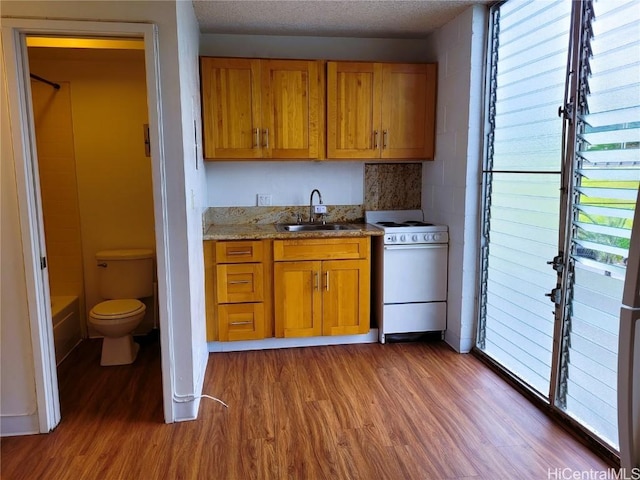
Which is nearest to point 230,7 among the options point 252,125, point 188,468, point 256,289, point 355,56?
point 252,125

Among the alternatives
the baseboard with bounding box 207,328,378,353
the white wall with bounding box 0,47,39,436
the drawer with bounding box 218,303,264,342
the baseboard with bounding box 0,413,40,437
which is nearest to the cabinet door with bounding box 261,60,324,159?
the drawer with bounding box 218,303,264,342

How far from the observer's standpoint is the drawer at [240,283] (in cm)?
336

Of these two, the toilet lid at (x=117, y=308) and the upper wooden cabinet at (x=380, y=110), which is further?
the upper wooden cabinet at (x=380, y=110)

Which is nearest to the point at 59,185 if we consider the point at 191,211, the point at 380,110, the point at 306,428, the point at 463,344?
the point at 191,211

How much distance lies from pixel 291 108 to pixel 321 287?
4.61ft

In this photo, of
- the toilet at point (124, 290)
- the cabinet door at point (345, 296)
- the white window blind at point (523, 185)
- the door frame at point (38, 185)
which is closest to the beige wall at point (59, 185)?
the toilet at point (124, 290)

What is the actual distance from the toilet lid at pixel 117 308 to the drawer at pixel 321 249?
1061 mm

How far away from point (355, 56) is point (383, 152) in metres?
0.90

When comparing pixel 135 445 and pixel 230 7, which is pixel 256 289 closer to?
pixel 135 445

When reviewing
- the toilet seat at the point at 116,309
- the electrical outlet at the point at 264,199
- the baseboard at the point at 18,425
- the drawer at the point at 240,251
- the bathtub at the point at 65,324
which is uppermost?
the electrical outlet at the point at 264,199

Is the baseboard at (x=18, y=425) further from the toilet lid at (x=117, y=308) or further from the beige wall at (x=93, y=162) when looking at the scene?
the beige wall at (x=93, y=162)

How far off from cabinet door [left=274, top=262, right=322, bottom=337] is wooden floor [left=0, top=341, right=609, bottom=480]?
29 centimetres

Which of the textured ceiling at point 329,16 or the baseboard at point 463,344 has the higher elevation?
the textured ceiling at point 329,16

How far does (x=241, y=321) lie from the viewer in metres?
3.43
